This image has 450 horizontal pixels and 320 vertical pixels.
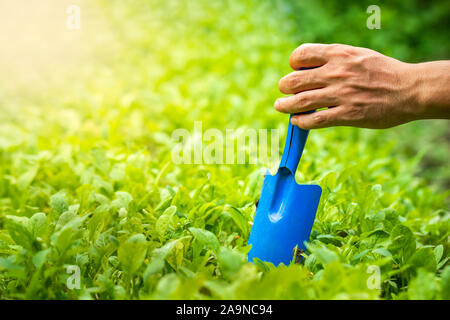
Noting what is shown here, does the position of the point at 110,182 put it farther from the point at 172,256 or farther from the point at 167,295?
the point at 167,295

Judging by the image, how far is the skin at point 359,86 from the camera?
149cm

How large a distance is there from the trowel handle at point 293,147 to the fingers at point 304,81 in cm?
Answer: 12

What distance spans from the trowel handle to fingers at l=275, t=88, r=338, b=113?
3.0 inches

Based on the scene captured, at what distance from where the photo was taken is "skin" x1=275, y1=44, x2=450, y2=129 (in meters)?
1.49

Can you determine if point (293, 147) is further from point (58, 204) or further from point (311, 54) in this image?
point (58, 204)

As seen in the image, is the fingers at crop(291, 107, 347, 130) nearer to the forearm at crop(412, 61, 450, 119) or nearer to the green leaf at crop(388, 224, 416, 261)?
the forearm at crop(412, 61, 450, 119)

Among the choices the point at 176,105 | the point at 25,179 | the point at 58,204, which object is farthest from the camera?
the point at 176,105

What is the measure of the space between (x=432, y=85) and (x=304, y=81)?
396 millimetres

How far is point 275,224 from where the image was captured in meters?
1.52

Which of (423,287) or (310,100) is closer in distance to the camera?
(423,287)

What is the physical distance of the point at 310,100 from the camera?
150 centimetres

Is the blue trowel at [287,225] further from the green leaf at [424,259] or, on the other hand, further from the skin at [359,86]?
the green leaf at [424,259]

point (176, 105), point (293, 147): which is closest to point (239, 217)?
point (293, 147)
